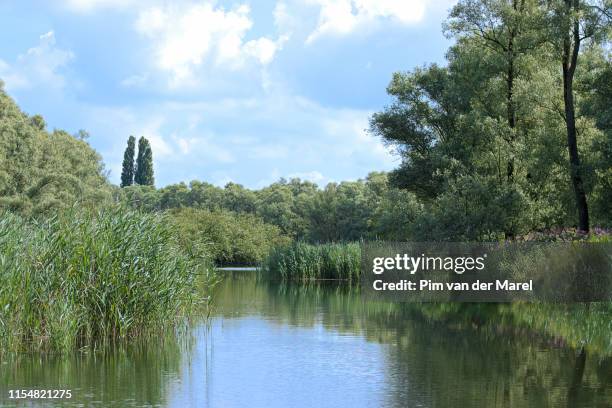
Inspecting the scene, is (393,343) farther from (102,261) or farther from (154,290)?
(102,261)

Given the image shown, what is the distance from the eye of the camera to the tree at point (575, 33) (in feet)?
113

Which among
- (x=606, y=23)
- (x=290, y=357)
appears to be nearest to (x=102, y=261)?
(x=290, y=357)

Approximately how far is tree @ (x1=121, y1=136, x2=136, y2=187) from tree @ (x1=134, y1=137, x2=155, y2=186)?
34.5 inches

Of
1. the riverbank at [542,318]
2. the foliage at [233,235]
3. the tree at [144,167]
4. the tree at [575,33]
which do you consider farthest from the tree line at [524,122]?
the tree at [144,167]

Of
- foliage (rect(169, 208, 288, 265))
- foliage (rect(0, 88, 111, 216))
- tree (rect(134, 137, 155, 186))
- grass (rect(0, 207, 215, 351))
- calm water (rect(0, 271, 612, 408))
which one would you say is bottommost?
calm water (rect(0, 271, 612, 408))

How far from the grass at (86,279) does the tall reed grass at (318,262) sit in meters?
27.4

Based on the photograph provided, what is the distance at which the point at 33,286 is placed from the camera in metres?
15.2

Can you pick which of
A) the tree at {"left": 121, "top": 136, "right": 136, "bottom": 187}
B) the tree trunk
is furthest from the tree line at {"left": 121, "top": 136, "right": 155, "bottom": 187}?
the tree trunk

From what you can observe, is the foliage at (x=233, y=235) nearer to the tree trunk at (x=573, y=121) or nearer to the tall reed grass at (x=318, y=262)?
the tall reed grass at (x=318, y=262)

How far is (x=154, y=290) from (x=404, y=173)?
3172 cm

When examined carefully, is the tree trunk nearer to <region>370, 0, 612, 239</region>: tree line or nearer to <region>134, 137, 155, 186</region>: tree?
<region>370, 0, 612, 239</region>: tree line

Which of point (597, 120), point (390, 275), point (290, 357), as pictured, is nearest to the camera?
point (290, 357)

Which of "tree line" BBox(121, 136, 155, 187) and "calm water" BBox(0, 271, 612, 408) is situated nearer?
"calm water" BBox(0, 271, 612, 408)

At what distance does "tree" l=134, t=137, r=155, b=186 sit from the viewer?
127812 mm
